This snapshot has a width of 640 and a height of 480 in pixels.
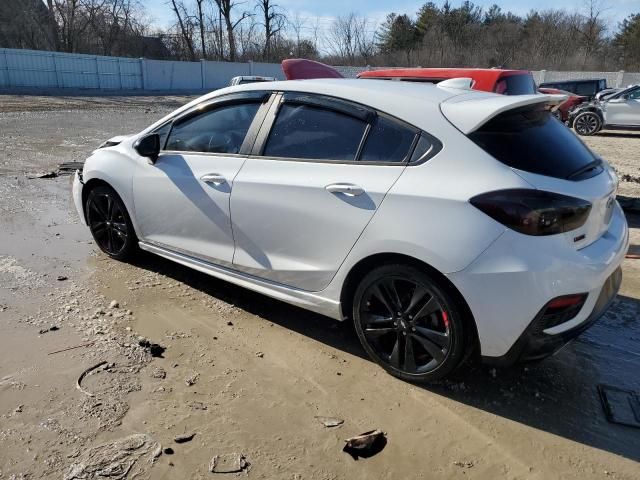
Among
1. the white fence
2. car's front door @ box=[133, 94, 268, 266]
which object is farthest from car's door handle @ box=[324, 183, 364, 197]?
the white fence

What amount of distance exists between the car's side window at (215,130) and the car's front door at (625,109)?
660 inches

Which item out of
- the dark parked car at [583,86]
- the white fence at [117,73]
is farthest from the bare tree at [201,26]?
the dark parked car at [583,86]

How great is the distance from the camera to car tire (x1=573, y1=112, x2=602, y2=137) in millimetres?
17000

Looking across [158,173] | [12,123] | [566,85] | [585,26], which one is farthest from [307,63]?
[585,26]

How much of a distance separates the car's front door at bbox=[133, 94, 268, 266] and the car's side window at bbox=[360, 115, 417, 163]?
977 mm

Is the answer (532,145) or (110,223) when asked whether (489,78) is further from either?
(110,223)

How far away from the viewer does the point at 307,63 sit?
8070mm

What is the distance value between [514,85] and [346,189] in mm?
5482

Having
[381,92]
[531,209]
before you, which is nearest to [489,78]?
[381,92]

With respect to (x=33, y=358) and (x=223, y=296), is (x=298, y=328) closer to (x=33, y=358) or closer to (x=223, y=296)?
(x=223, y=296)

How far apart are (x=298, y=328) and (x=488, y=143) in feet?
6.09

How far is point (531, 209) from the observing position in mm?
2574

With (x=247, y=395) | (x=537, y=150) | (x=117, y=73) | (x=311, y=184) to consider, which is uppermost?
(x=117, y=73)

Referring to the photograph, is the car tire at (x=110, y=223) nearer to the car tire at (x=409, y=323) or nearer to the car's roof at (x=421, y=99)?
the car's roof at (x=421, y=99)
